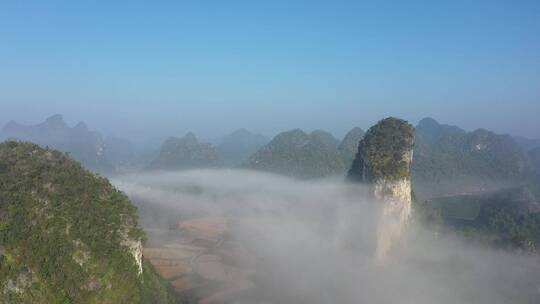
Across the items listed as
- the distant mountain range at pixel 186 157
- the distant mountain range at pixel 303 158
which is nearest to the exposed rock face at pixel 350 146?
the distant mountain range at pixel 303 158

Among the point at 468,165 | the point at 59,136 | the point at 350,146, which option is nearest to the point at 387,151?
the point at 350,146

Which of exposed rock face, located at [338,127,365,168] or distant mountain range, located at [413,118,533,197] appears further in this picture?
distant mountain range, located at [413,118,533,197]

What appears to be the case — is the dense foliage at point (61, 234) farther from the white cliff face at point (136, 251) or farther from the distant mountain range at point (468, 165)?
the distant mountain range at point (468, 165)

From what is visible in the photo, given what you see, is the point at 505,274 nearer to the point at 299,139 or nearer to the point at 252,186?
the point at 252,186

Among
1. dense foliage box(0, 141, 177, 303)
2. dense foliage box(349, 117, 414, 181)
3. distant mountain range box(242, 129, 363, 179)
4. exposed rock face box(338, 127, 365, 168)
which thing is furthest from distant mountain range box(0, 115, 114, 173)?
dense foliage box(0, 141, 177, 303)

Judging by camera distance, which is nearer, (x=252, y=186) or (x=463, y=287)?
(x=463, y=287)

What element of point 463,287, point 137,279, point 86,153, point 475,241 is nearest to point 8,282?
point 137,279

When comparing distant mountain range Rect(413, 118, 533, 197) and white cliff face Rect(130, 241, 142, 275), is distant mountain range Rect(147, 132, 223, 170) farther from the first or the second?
white cliff face Rect(130, 241, 142, 275)

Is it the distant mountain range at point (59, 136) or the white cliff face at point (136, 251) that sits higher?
the distant mountain range at point (59, 136)
